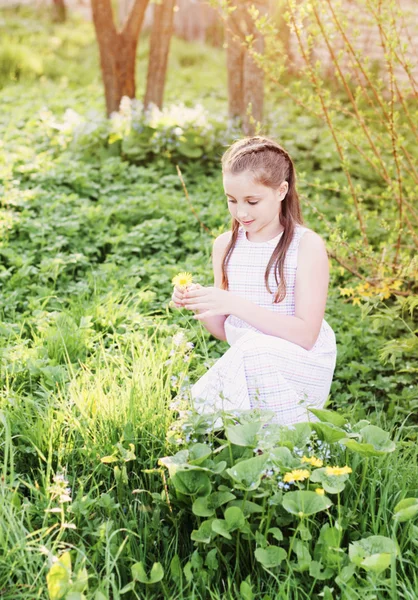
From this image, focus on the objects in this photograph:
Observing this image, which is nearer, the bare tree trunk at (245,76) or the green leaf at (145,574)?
the green leaf at (145,574)

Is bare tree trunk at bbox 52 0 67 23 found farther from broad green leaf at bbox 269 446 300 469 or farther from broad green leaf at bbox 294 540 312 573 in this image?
broad green leaf at bbox 294 540 312 573

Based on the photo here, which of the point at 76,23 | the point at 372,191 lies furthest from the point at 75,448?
the point at 76,23

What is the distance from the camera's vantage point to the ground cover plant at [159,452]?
1852mm

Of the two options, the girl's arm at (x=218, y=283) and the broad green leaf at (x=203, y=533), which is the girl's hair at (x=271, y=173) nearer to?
the girl's arm at (x=218, y=283)

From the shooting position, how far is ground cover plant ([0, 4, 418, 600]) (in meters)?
1.85

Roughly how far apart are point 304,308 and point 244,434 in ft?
2.22

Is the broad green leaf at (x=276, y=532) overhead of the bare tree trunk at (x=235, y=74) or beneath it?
beneath

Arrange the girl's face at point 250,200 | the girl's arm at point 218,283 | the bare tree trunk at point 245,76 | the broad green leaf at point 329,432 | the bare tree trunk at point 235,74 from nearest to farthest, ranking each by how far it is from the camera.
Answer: the broad green leaf at point 329,432
the girl's face at point 250,200
the girl's arm at point 218,283
the bare tree trunk at point 245,76
the bare tree trunk at point 235,74

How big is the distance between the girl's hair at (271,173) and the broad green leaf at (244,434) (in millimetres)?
710

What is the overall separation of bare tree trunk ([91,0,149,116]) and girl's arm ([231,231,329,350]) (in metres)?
4.64

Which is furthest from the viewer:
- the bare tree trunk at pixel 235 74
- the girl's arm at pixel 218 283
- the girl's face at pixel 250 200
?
the bare tree trunk at pixel 235 74

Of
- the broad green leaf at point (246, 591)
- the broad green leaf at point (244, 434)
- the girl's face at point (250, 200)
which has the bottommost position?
the broad green leaf at point (246, 591)

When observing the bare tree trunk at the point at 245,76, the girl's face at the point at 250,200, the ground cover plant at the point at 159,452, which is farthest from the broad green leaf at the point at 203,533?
the bare tree trunk at the point at 245,76

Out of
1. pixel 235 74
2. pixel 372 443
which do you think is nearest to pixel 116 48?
pixel 235 74
